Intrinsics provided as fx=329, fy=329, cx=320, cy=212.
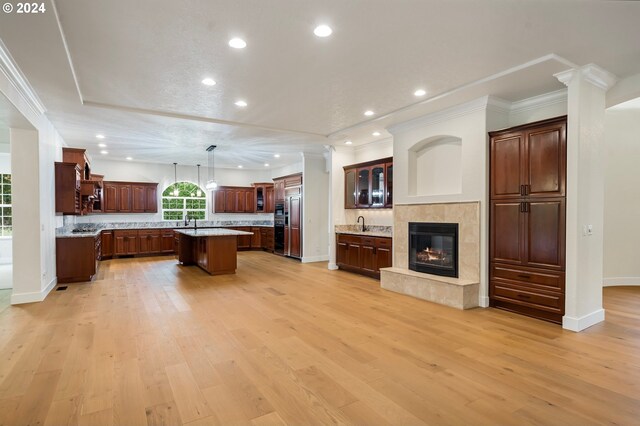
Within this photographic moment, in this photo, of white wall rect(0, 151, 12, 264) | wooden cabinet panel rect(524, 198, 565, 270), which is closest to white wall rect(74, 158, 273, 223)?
white wall rect(0, 151, 12, 264)

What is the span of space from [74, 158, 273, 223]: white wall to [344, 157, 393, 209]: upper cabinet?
537 cm

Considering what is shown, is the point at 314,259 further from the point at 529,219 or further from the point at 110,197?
the point at 110,197

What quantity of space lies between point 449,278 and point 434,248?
586 millimetres

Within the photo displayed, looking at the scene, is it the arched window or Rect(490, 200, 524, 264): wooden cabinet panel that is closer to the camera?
Rect(490, 200, 524, 264): wooden cabinet panel

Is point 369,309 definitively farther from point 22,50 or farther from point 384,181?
point 22,50

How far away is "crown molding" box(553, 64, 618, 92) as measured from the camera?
366 centimetres

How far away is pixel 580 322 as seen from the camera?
374cm

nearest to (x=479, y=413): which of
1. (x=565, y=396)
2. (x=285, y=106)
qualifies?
(x=565, y=396)

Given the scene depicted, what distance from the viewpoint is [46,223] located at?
5.30 metres

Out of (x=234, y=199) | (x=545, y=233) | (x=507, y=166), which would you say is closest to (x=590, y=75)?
(x=507, y=166)

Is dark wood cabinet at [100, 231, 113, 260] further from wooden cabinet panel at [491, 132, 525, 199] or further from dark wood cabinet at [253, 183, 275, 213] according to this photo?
wooden cabinet panel at [491, 132, 525, 199]

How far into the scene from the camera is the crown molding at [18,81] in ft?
10.7

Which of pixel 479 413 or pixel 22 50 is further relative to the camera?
pixel 22 50

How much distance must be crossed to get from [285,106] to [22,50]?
3.02 metres
